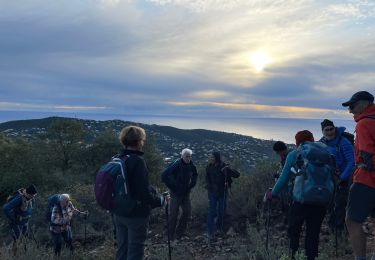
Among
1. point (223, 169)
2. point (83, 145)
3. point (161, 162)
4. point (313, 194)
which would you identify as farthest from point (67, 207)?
point (83, 145)

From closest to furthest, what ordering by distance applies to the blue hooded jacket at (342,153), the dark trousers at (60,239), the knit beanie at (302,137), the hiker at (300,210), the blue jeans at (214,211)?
the hiker at (300,210) < the knit beanie at (302,137) < the blue hooded jacket at (342,153) < the dark trousers at (60,239) < the blue jeans at (214,211)

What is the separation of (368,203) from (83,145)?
2818cm

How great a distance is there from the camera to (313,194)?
5.20 metres

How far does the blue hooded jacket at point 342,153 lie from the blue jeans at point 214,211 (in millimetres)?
3462

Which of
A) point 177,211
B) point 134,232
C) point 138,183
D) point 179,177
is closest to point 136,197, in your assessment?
point 138,183

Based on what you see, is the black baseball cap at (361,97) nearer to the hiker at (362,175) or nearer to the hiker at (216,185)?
the hiker at (362,175)

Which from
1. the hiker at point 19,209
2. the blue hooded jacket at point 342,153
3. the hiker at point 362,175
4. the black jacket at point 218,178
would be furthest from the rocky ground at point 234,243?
the hiker at point 19,209

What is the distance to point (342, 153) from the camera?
21.5 feet

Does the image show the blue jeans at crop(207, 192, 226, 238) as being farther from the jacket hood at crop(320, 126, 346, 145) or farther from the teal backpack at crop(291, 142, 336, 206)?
the teal backpack at crop(291, 142, 336, 206)

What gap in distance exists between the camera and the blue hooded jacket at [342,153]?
253 inches

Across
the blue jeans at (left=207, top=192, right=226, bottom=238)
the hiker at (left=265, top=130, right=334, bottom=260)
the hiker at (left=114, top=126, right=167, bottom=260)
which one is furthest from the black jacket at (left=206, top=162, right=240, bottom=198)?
the hiker at (left=114, top=126, right=167, bottom=260)

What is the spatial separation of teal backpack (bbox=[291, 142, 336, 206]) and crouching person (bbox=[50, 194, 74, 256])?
5.44 m

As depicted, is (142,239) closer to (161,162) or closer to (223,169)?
(223,169)

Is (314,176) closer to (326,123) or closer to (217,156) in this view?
(326,123)
